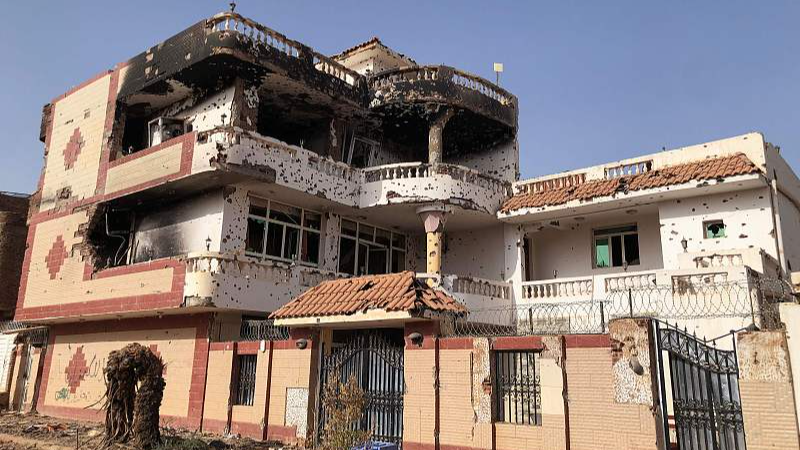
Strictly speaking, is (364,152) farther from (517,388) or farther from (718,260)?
(517,388)

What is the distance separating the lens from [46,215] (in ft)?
75.4

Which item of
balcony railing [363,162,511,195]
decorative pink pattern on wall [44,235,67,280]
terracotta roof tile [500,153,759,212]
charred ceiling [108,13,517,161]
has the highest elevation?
charred ceiling [108,13,517,161]

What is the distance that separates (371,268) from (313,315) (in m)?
9.62

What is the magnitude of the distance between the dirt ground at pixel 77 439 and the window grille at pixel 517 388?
503cm

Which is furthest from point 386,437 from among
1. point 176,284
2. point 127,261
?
point 127,261

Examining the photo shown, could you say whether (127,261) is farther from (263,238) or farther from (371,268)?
(371,268)

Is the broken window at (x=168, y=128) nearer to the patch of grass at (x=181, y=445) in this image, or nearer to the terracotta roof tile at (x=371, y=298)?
the terracotta roof tile at (x=371, y=298)

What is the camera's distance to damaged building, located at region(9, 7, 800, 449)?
11797 millimetres

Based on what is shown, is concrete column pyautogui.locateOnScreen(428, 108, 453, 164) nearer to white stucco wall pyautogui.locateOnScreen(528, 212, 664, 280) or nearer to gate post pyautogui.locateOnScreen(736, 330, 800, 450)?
white stucco wall pyautogui.locateOnScreen(528, 212, 664, 280)

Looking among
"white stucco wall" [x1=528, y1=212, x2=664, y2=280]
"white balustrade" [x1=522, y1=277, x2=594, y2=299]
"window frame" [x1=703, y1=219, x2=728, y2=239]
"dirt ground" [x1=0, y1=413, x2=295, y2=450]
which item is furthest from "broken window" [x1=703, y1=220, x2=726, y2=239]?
"dirt ground" [x1=0, y1=413, x2=295, y2=450]

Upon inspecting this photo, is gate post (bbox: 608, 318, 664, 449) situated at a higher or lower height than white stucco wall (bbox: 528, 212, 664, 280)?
lower

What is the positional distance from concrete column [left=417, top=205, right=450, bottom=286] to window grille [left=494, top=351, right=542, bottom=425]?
8.64 meters

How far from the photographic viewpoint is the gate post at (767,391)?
7.96 meters

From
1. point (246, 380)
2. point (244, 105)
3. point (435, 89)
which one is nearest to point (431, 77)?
point (435, 89)
